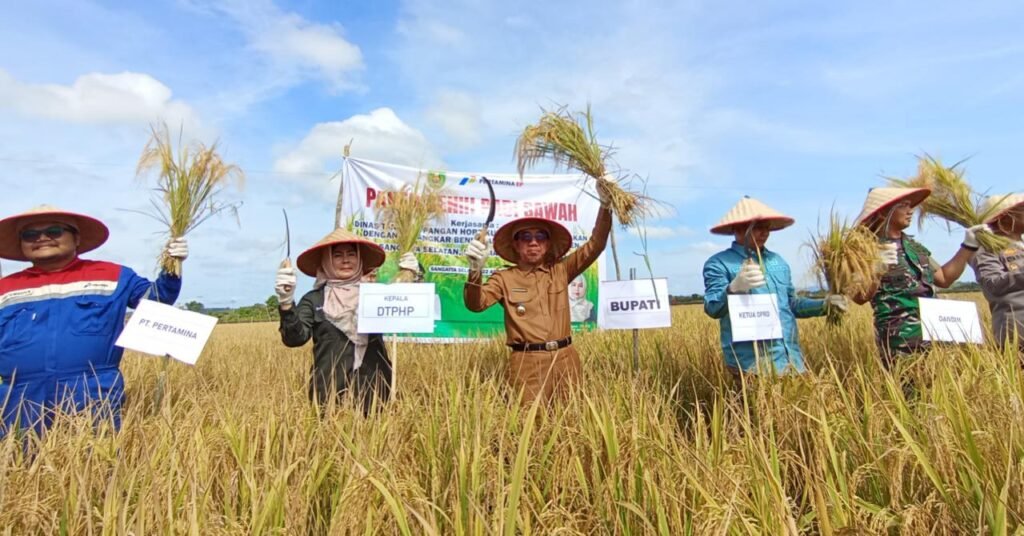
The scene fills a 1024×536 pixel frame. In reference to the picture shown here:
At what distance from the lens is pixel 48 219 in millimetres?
3045

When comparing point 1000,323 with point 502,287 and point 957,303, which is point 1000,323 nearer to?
point 957,303

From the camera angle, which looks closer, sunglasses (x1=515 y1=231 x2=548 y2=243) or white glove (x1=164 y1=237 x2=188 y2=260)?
white glove (x1=164 y1=237 x2=188 y2=260)

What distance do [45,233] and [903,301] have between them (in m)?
4.80

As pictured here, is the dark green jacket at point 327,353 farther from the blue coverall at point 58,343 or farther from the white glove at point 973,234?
the white glove at point 973,234

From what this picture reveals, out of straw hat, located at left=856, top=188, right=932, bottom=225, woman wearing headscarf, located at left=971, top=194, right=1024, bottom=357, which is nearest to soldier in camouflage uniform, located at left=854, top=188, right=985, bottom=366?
straw hat, located at left=856, top=188, right=932, bottom=225

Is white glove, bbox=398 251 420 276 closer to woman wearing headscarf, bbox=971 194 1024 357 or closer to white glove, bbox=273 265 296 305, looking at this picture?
white glove, bbox=273 265 296 305

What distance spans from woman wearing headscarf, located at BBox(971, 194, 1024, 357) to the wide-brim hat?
8.44 ft

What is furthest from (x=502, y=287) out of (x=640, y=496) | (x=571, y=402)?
(x=640, y=496)

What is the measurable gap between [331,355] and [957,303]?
366 cm

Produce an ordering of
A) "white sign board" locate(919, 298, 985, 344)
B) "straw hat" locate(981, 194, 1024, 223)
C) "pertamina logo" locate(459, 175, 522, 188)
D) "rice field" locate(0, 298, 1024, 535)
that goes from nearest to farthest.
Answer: "rice field" locate(0, 298, 1024, 535) < "white sign board" locate(919, 298, 985, 344) < "straw hat" locate(981, 194, 1024, 223) < "pertamina logo" locate(459, 175, 522, 188)

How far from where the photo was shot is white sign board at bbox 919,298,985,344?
3.10 m

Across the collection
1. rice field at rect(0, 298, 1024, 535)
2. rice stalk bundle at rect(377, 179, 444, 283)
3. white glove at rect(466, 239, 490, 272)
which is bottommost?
rice field at rect(0, 298, 1024, 535)

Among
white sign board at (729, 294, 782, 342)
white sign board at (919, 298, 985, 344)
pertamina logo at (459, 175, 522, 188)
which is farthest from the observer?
pertamina logo at (459, 175, 522, 188)

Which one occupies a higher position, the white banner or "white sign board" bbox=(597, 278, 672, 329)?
the white banner
